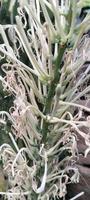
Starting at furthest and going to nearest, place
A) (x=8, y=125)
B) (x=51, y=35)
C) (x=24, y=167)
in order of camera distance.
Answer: (x=8, y=125)
(x=24, y=167)
(x=51, y=35)

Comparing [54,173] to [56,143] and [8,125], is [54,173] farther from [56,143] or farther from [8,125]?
[8,125]

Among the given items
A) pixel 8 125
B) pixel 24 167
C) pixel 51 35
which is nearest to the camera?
pixel 51 35

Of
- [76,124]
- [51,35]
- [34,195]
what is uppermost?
[51,35]

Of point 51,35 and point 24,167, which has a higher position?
point 51,35

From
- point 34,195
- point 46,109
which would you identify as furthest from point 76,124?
point 34,195

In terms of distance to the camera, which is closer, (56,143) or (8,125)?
(56,143)

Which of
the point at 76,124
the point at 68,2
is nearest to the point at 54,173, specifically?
the point at 76,124

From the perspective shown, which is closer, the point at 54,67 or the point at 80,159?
the point at 54,67

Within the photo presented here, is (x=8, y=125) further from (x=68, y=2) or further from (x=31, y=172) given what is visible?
(x=68, y=2)

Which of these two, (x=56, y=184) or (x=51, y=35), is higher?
(x=51, y=35)
